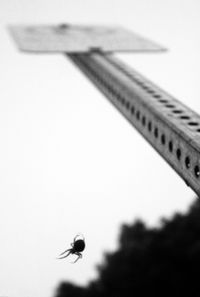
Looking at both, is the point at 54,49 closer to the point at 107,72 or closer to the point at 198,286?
the point at 107,72

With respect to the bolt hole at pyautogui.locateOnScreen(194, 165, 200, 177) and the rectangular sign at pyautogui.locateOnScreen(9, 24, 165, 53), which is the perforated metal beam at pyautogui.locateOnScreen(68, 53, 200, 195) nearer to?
the bolt hole at pyautogui.locateOnScreen(194, 165, 200, 177)

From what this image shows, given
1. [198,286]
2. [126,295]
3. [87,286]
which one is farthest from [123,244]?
[198,286]

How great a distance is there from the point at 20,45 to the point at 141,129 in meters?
12.5

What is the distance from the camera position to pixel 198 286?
896 inches

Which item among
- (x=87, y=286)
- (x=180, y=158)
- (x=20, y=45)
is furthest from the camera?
(x=87, y=286)

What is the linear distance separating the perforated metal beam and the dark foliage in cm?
977

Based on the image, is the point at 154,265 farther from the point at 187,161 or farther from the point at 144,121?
the point at 187,161

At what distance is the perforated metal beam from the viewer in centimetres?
1197

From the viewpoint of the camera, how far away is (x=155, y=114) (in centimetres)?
1555

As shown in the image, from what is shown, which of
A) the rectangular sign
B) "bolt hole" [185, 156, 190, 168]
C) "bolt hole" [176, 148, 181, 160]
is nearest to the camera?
"bolt hole" [185, 156, 190, 168]

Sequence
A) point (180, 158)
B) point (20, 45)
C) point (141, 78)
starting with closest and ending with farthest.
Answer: point (180, 158), point (141, 78), point (20, 45)

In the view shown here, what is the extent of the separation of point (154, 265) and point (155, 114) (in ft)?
44.1

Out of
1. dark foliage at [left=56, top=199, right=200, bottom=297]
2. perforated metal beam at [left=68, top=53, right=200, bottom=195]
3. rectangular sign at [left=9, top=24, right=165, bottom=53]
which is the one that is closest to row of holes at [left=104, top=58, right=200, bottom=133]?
perforated metal beam at [left=68, top=53, right=200, bottom=195]

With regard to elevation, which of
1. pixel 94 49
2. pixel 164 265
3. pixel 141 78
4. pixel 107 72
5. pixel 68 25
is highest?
pixel 68 25
